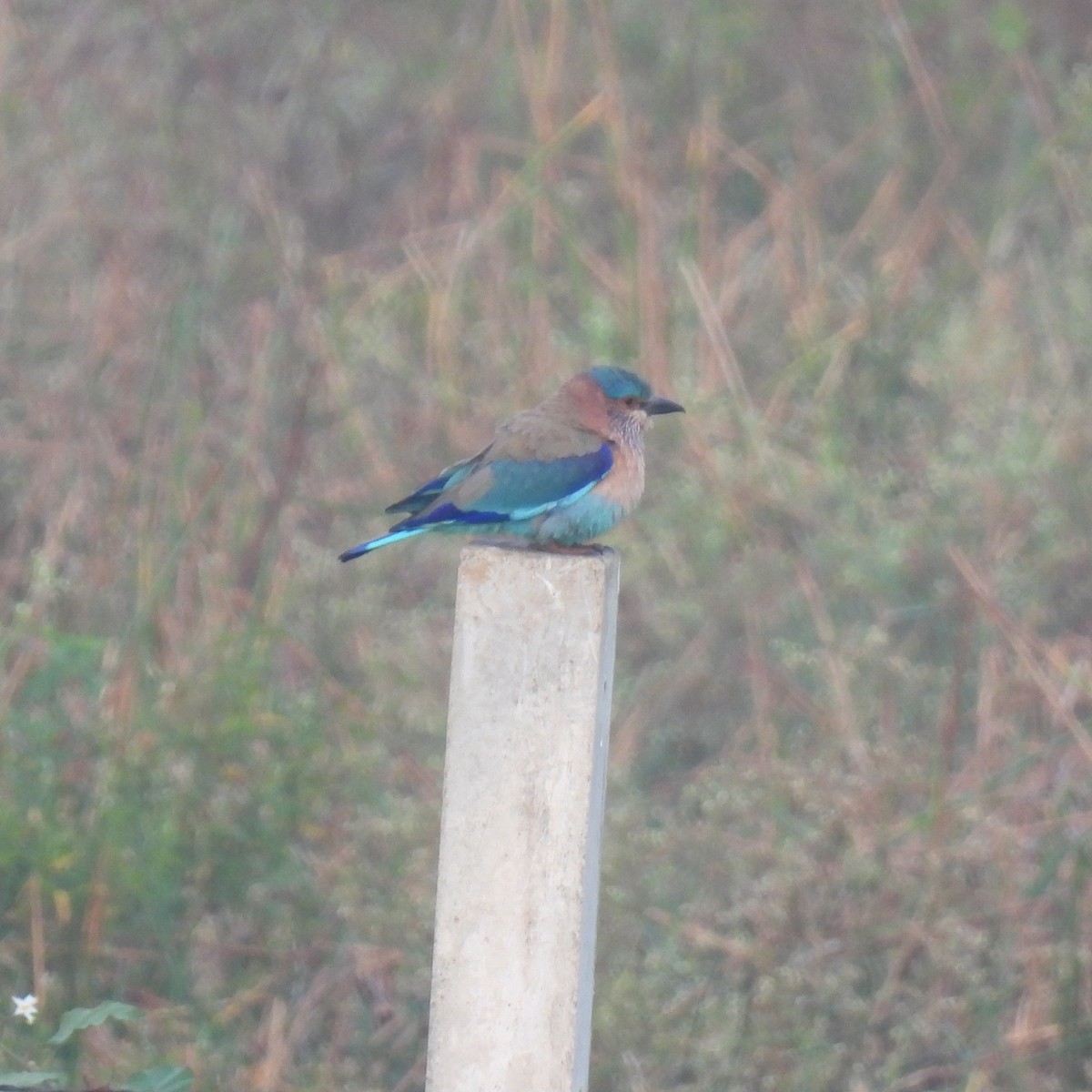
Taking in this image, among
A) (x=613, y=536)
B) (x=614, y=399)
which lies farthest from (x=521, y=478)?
(x=613, y=536)

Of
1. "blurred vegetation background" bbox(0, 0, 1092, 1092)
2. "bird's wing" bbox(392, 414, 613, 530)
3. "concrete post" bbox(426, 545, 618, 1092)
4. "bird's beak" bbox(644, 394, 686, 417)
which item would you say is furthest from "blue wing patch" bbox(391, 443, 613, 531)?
"blurred vegetation background" bbox(0, 0, 1092, 1092)

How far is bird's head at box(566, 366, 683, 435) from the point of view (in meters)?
3.89

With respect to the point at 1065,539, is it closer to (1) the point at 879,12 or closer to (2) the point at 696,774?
(2) the point at 696,774

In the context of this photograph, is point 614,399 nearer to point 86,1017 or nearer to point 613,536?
point 86,1017

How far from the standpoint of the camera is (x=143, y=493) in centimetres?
560

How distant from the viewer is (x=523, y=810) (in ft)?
7.68

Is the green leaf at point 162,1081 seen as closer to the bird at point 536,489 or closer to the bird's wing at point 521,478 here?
the bird at point 536,489

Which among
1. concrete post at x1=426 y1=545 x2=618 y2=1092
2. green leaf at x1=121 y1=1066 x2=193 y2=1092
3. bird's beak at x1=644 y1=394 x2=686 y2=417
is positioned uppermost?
bird's beak at x1=644 y1=394 x2=686 y2=417

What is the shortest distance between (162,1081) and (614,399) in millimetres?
1819

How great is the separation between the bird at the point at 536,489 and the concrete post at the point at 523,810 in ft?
2.99

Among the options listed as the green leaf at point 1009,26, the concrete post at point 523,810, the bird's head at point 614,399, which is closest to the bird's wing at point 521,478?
the bird's head at point 614,399

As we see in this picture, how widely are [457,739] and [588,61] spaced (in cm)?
636

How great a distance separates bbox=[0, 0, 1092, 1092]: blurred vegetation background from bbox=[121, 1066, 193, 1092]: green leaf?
3.36ft

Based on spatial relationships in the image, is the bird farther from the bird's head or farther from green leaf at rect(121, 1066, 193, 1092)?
green leaf at rect(121, 1066, 193, 1092)
